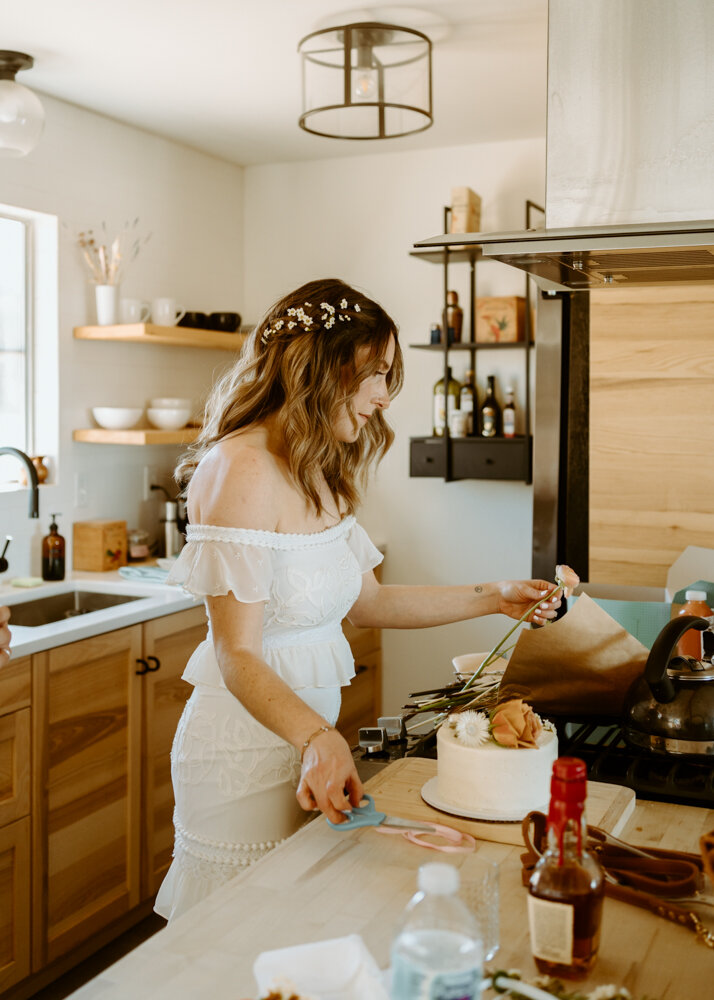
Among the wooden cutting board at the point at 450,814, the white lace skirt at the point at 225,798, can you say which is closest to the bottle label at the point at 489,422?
the white lace skirt at the point at 225,798

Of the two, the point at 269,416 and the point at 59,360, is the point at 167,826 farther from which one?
the point at 269,416

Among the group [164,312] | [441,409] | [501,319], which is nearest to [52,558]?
[164,312]

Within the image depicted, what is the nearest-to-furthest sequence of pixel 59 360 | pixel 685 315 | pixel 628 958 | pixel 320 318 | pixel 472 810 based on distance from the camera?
pixel 628 958 → pixel 472 810 → pixel 320 318 → pixel 685 315 → pixel 59 360

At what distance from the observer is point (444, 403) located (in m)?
4.20

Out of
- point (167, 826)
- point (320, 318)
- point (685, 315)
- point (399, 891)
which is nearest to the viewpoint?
point (399, 891)

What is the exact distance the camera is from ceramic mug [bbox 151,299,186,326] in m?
3.88

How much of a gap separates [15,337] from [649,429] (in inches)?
88.8

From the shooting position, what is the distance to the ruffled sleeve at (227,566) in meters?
1.59

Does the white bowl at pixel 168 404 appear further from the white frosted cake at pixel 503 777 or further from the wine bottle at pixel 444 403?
the white frosted cake at pixel 503 777

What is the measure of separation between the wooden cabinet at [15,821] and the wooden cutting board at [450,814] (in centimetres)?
139

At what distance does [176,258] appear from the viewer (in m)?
4.30

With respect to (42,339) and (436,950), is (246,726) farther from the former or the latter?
(42,339)

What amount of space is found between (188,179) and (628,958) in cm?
392

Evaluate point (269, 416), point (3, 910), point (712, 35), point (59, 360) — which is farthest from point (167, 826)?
point (712, 35)
